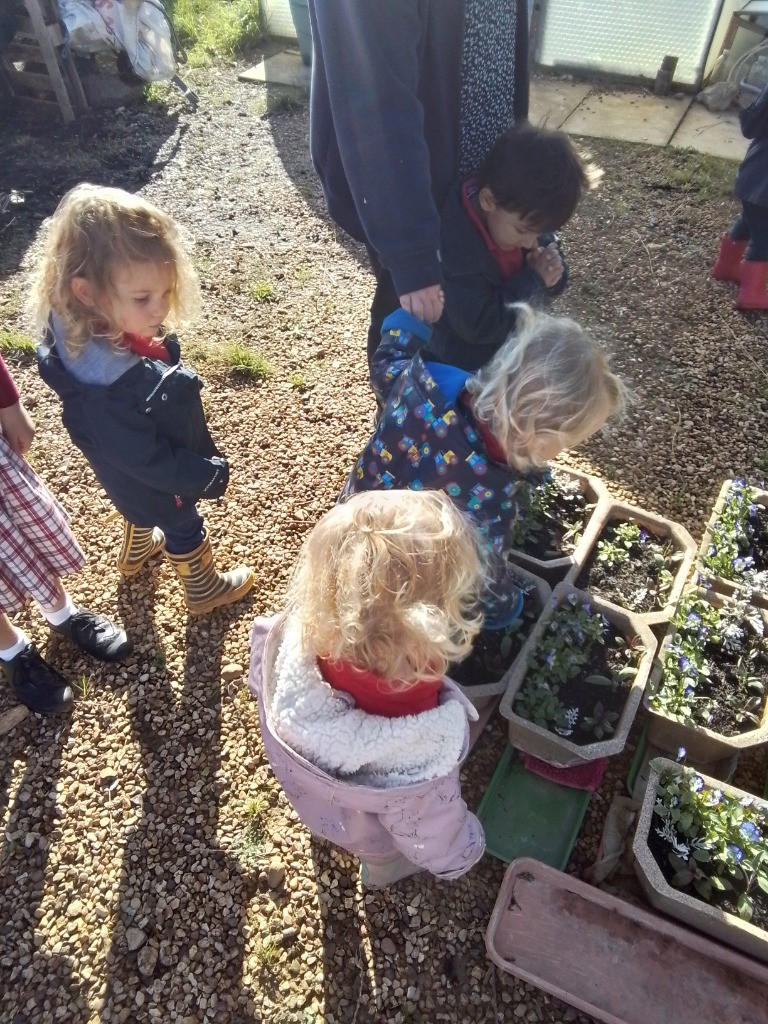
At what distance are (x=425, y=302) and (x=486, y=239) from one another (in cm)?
41

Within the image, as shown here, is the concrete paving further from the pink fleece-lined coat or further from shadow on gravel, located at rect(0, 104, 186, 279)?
the pink fleece-lined coat

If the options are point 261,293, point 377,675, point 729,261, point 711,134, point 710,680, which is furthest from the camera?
point 711,134

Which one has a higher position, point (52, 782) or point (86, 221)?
point (86, 221)

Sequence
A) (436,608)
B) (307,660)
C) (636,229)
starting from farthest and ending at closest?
(636,229) < (307,660) < (436,608)

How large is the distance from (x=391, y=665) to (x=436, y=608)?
146 mm

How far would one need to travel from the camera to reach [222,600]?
8.55ft

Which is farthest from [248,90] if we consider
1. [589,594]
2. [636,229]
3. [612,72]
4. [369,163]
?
[589,594]

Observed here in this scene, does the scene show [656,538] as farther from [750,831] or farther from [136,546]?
[136,546]

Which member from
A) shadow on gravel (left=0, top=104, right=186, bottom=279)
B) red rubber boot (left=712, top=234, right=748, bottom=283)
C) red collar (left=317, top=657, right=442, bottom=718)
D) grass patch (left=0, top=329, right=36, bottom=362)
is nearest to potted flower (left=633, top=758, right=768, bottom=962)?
red collar (left=317, top=657, right=442, bottom=718)

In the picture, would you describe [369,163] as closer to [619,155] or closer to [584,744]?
[584,744]

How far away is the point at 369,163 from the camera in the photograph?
6.01 ft

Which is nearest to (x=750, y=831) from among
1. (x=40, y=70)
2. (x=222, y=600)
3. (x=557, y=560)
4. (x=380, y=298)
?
(x=557, y=560)

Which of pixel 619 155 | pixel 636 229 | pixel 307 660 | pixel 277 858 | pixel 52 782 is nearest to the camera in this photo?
pixel 307 660

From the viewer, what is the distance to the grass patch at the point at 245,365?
142 inches
